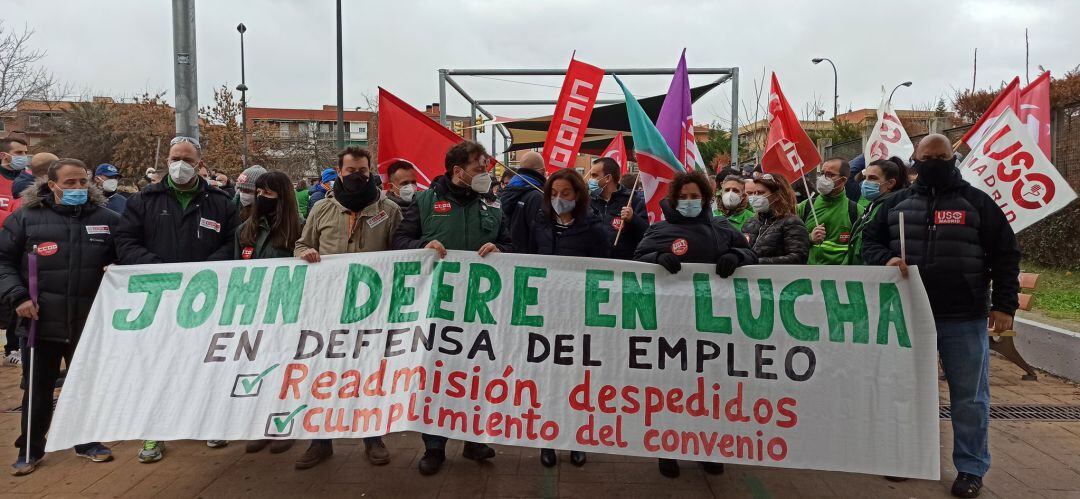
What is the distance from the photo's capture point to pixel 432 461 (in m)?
3.92

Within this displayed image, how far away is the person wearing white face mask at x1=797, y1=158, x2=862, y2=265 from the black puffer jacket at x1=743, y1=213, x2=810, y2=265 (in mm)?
535

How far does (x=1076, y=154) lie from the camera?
30.9 feet

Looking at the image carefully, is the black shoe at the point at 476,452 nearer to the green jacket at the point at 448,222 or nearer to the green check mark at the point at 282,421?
the green check mark at the point at 282,421

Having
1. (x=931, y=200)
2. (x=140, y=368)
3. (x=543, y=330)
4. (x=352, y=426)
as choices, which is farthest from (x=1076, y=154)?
(x=140, y=368)

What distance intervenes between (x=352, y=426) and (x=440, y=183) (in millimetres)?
1552

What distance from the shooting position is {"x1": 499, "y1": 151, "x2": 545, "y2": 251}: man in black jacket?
4.54 metres

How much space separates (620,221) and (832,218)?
179 cm

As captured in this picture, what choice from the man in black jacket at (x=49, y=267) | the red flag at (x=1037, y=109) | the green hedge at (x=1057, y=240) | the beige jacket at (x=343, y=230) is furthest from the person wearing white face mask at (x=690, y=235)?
the green hedge at (x=1057, y=240)

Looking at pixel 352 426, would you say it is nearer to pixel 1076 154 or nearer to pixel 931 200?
pixel 931 200

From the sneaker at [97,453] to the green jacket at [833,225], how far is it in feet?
16.7

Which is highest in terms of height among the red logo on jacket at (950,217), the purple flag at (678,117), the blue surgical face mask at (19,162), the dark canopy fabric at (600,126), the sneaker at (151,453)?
the dark canopy fabric at (600,126)

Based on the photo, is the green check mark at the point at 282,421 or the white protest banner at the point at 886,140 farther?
the white protest banner at the point at 886,140

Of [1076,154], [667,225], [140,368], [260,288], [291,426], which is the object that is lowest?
[291,426]

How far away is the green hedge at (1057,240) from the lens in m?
9.75
